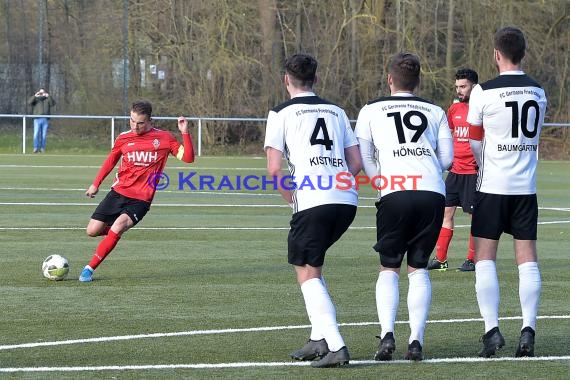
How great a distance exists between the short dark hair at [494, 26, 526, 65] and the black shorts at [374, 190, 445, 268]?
1025 mm

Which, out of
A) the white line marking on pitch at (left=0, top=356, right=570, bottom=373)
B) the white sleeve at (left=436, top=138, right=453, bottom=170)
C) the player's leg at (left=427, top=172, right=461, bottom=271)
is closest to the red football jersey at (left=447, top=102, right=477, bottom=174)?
the player's leg at (left=427, top=172, right=461, bottom=271)

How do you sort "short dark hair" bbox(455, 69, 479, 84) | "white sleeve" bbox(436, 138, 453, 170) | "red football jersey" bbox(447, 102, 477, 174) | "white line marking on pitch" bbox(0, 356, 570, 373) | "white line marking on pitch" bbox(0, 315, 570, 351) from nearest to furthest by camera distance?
"white line marking on pitch" bbox(0, 356, 570, 373) < "white sleeve" bbox(436, 138, 453, 170) < "white line marking on pitch" bbox(0, 315, 570, 351) < "short dark hair" bbox(455, 69, 479, 84) < "red football jersey" bbox(447, 102, 477, 174)

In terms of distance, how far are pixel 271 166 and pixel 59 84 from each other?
34.3m

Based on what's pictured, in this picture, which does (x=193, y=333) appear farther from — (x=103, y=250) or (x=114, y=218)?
(x=114, y=218)

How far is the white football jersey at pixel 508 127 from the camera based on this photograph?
7.21 meters

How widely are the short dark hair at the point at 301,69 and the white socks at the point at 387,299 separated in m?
1.28

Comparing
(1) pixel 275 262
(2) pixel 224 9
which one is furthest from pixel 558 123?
(1) pixel 275 262

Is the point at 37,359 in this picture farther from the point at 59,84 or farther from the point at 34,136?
the point at 59,84

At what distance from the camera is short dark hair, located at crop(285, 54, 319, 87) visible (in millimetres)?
6891

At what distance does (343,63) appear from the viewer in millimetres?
37250

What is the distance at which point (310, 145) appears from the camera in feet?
22.5

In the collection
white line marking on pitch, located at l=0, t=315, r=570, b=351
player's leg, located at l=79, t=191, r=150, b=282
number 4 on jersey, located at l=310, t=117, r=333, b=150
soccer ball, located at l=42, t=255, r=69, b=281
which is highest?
number 4 on jersey, located at l=310, t=117, r=333, b=150

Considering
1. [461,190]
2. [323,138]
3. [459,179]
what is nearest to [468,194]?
[461,190]

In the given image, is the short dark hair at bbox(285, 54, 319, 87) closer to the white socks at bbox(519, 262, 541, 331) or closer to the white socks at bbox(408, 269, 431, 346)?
the white socks at bbox(408, 269, 431, 346)
